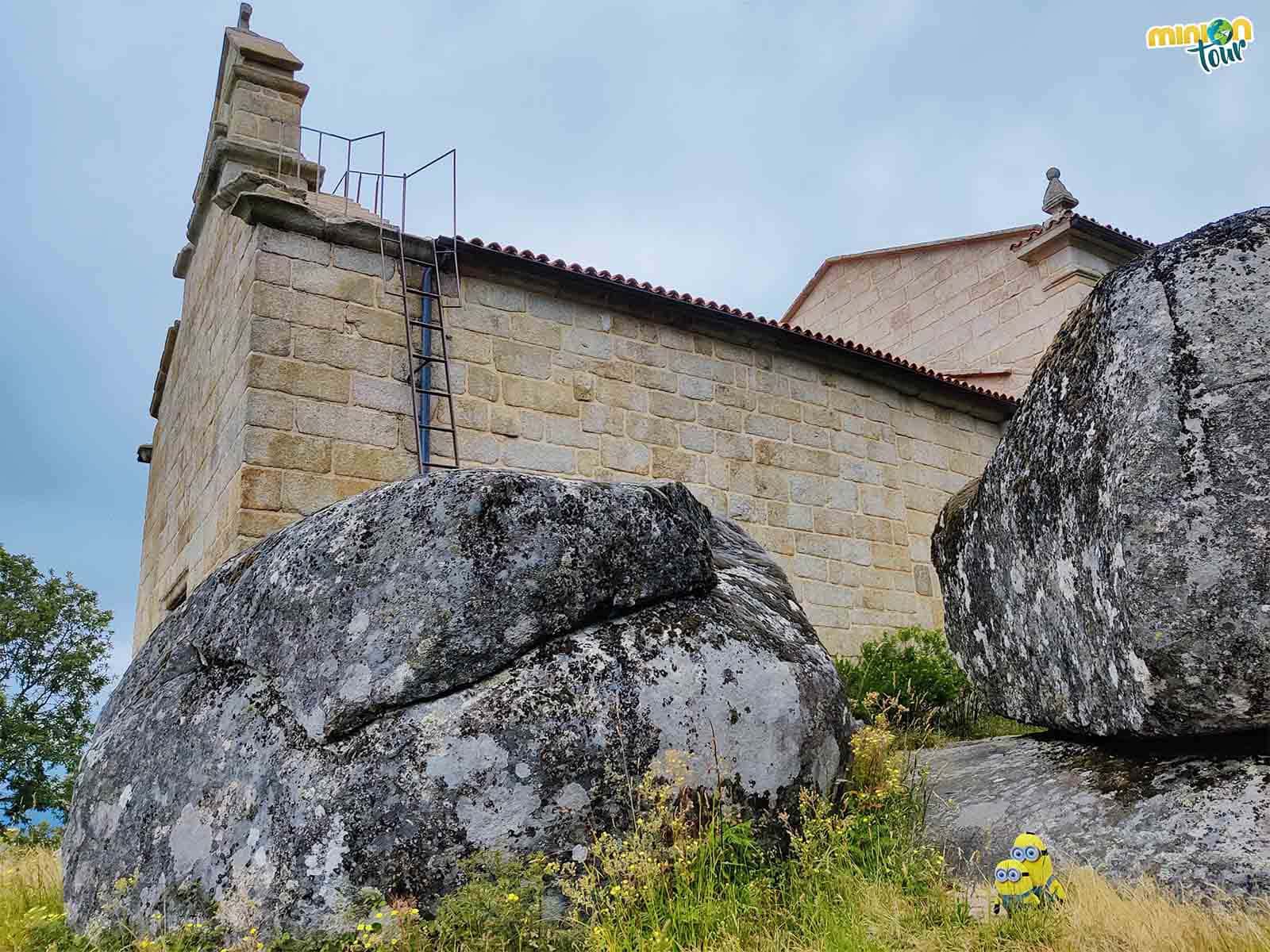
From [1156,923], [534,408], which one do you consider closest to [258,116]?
[534,408]

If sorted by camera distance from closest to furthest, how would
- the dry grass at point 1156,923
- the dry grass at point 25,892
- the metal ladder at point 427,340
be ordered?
the dry grass at point 1156,923, the dry grass at point 25,892, the metal ladder at point 427,340

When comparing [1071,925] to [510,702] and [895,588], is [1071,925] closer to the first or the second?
[510,702]

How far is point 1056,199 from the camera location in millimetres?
11812

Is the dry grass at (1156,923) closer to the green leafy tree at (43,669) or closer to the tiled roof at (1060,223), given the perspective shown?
the tiled roof at (1060,223)

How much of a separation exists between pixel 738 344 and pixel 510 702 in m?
6.66

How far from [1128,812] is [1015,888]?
0.64m

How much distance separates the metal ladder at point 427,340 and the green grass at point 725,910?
14.6 ft

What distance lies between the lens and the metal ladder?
7.22 meters

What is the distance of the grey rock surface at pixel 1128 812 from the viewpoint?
2648 millimetres

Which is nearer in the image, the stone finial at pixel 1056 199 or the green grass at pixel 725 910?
the green grass at pixel 725 910

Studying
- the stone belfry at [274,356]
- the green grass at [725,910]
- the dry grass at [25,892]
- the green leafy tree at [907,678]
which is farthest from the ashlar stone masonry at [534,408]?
the green grass at [725,910]

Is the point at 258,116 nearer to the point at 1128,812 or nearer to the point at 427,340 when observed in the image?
the point at 427,340

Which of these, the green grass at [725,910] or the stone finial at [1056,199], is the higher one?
the stone finial at [1056,199]

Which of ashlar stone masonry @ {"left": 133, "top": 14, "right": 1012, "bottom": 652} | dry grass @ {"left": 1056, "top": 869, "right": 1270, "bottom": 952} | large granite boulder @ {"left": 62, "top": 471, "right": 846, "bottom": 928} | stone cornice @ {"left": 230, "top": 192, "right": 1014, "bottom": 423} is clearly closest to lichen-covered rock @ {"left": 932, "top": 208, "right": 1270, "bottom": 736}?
dry grass @ {"left": 1056, "top": 869, "right": 1270, "bottom": 952}
